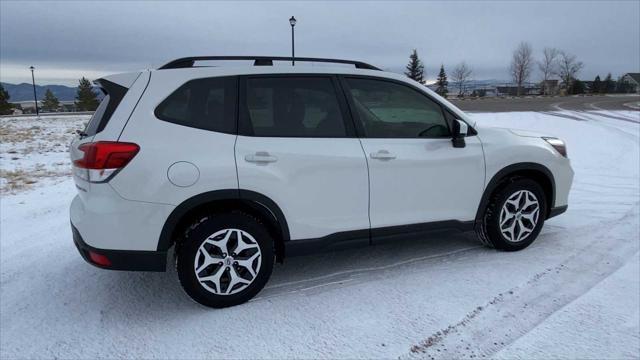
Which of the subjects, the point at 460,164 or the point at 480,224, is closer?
the point at 460,164

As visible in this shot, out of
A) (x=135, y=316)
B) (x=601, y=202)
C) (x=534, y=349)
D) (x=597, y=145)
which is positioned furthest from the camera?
(x=597, y=145)

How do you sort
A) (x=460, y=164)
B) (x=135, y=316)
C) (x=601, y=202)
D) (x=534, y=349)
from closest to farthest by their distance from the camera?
(x=534, y=349) → (x=135, y=316) → (x=460, y=164) → (x=601, y=202)

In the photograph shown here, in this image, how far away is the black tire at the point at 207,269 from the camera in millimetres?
3033

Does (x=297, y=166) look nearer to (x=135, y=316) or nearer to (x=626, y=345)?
(x=135, y=316)

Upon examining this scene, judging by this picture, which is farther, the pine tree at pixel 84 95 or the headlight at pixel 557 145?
the pine tree at pixel 84 95

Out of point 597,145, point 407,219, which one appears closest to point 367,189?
point 407,219

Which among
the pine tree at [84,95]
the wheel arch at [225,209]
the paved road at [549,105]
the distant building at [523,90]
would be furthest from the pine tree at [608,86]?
the wheel arch at [225,209]

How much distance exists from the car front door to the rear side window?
0.96 m

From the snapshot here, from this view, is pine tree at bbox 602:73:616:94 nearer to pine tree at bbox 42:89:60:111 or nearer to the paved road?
the paved road

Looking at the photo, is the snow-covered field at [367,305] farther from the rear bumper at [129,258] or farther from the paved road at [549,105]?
the paved road at [549,105]

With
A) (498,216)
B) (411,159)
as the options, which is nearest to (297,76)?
(411,159)

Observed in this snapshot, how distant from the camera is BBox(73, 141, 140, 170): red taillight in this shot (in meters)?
2.86

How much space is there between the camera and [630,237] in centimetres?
439

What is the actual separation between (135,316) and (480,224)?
2975mm
